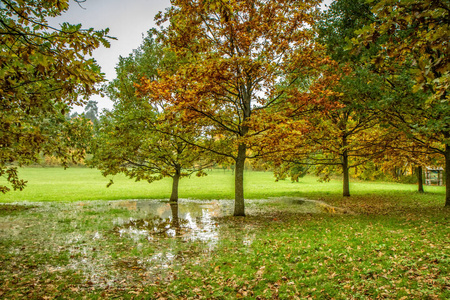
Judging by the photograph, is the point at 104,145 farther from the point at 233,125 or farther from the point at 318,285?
the point at 318,285

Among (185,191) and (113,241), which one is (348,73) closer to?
(113,241)

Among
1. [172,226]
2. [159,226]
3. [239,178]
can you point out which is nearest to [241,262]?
[172,226]

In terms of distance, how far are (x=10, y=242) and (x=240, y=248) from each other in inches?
294

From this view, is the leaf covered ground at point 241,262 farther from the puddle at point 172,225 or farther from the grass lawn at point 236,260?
the puddle at point 172,225

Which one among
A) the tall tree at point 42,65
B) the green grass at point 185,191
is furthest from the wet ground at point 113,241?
the green grass at point 185,191

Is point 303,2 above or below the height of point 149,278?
above

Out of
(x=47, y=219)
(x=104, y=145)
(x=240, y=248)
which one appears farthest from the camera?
(x=104, y=145)

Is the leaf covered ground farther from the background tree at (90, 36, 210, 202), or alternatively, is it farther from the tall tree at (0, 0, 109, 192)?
the background tree at (90, 36, 210, 202)

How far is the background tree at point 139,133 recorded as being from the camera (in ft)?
42.2

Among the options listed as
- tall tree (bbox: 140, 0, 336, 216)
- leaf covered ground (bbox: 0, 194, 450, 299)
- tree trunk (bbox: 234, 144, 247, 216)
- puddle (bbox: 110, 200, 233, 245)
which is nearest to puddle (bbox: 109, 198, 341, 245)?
puddle (bbox: 110, 200, 233, 245)

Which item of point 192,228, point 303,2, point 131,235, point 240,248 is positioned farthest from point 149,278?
point 303,2

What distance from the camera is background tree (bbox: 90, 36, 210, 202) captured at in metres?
12.9

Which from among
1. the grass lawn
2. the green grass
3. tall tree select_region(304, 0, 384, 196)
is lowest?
the green grass

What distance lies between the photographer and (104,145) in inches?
549
